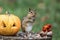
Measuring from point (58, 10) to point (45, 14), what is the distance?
371mm

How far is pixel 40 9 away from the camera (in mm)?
7852

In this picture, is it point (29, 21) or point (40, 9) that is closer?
point (29, 21)

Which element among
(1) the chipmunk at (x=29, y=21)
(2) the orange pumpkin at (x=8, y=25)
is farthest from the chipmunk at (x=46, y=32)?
(2) the orange pumpkin at (x=8, y=25)

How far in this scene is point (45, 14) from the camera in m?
7.58

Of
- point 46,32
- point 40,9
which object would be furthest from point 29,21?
point 40,9

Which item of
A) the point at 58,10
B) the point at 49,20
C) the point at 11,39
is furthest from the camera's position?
the point at 58,10

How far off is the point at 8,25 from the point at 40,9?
12.3 ft

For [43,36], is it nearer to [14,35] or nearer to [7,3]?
[14,35]

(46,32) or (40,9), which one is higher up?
(46,32)

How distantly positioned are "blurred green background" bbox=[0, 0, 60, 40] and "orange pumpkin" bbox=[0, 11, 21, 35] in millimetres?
2315

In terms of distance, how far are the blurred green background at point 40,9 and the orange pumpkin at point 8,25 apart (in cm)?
231

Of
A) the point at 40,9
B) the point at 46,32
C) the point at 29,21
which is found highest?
the point at 29,21

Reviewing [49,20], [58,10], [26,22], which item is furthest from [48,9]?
[26,22]

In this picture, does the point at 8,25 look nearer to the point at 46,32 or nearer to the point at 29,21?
the point at 29,21
